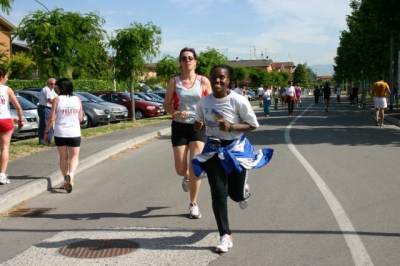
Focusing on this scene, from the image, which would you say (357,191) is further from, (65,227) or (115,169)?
(115,169)

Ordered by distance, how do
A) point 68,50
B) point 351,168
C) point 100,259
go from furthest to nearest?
1. point 68,50
2. point 351,168
3. point 100,259

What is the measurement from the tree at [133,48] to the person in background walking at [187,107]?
59.1 ft

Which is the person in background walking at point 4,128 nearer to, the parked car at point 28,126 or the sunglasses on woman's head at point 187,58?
the sunglasses on woman's head at point 187,58

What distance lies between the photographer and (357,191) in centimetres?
781

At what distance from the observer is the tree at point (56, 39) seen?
17.1 m

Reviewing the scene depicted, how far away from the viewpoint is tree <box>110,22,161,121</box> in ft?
78.7

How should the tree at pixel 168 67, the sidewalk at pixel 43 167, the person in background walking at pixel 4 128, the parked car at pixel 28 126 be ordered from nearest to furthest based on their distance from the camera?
the sidewalk at pixel 43 167, the person in background walking at pixel 4 128, the parked car at pixel 28 126, the tree at pixel 168 67

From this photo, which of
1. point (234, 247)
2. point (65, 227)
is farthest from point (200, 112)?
point (65, 227)

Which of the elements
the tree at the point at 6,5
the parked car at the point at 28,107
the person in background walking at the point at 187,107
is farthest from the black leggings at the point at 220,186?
the parked car at the point at 28,107

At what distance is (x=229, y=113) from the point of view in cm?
514

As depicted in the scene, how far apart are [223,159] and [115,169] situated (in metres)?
6.08

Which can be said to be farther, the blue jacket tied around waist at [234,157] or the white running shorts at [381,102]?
the white running shorts at [381,102]

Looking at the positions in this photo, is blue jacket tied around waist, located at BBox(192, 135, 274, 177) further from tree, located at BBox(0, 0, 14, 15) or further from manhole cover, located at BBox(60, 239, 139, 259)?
tree, located at BBox(0, 0, 14, 15)

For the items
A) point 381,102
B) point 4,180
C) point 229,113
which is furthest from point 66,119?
point 381,102
